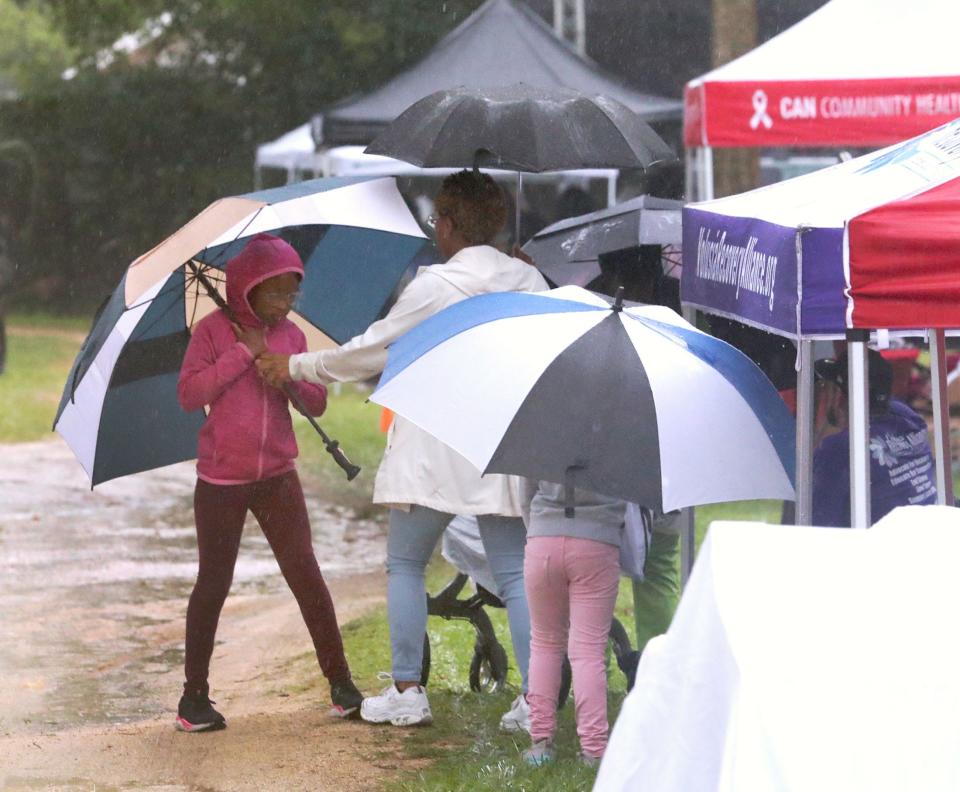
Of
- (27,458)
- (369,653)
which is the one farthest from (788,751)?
(27,458)

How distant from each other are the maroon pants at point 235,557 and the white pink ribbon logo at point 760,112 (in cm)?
Result: 429

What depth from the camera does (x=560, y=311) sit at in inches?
187

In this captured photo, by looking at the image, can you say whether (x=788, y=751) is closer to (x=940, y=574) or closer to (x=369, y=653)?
(x=940, y=574)

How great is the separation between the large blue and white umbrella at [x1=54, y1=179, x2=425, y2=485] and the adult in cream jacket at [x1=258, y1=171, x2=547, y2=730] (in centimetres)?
47

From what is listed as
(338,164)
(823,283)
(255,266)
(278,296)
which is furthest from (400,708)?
(338,164)

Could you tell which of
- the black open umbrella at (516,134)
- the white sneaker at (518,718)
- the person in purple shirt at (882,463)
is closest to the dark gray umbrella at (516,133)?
the black open umbrella at (516,134)

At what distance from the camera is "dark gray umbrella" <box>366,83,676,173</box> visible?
5.36m

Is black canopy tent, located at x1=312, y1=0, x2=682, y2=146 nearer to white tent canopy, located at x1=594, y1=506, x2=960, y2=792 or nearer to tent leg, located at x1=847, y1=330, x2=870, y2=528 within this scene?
tent leg, located at x1=847, y1=330, x2=870, y2=528

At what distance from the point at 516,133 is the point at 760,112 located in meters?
3.89

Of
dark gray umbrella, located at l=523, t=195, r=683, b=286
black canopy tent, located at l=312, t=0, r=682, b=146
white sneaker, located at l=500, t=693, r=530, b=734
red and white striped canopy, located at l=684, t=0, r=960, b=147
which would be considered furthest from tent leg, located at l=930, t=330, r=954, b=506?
black canopy tent, located at l=312, t=0, r=682, b=146

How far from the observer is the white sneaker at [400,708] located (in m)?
5.86

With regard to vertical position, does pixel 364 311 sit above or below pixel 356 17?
below

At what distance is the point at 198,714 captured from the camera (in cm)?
592

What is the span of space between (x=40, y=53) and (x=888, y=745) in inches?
1545
